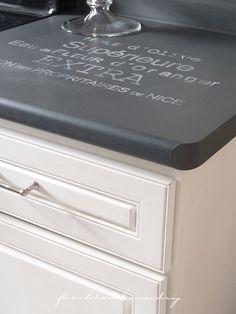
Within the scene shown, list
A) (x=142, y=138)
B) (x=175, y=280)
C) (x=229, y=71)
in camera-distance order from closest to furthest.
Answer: (x=142, y=138), (x=175, y=280), (x=229, y=71)

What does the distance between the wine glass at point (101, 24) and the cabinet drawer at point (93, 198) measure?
37 cm

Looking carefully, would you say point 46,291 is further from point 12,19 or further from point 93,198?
point 12,19

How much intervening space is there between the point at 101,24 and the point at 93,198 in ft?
1.56

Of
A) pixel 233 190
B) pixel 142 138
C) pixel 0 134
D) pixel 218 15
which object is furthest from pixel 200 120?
pixel 218 15

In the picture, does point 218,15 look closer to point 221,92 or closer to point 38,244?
point 221,92

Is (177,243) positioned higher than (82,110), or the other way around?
(82,110)

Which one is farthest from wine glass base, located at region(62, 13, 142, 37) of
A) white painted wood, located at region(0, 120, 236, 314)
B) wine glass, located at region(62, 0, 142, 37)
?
white painted wood, located at region(0, 120, 236, 314)

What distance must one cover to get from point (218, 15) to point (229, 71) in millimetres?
229

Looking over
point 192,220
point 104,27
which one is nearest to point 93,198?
point 192,220

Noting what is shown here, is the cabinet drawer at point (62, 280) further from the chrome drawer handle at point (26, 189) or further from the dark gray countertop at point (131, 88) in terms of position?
the dark gray countertop at point (131, 88)

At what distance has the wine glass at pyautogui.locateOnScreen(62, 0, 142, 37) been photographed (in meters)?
1.12

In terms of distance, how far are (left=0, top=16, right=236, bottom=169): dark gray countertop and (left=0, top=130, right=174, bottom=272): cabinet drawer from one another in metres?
0.04

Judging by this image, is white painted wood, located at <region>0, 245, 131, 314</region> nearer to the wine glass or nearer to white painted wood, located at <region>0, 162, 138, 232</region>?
white painted wood, located at <region>0, 162, 138, 232</region>

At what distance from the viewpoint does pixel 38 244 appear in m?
0.90
